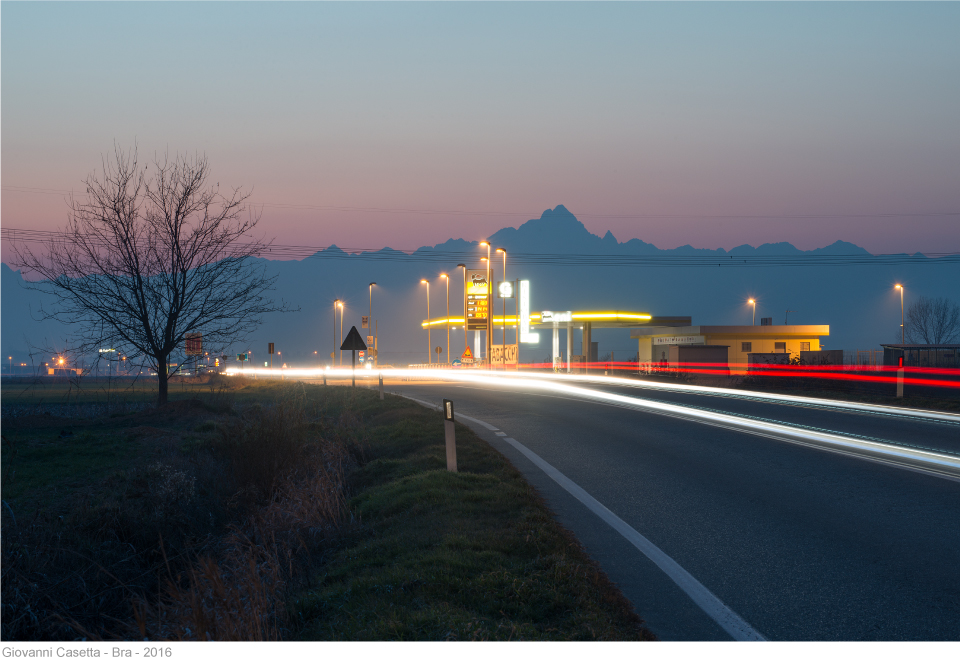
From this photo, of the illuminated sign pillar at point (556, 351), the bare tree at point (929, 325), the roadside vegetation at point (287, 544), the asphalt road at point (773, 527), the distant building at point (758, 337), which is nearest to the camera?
the asphalt road at point (773, 527)

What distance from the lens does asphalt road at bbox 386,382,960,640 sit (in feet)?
16.1

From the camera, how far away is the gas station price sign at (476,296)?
59875 millimetres

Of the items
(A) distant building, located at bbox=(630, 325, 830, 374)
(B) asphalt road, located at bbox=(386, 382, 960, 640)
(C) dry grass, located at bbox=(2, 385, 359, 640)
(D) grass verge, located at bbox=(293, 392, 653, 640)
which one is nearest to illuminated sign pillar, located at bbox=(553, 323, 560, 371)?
(A) distant building, located at bbox=(630, 325, 830, 374)

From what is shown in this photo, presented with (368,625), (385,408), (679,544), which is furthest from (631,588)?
(385,408)

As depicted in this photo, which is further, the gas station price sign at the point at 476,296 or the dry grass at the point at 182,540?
the gas station price sign at the point at 476,296

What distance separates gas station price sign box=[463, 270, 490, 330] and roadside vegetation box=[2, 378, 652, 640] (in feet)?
140

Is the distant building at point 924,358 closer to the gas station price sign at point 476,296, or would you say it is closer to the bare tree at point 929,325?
the gas station price sign at point 476,296

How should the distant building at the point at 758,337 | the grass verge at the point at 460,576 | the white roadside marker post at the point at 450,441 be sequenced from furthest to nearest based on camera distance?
1. the distant building at the point at 758,337
2. the white roadside marker post at the point at 450,441
3. the grass verge at the point at 460,576

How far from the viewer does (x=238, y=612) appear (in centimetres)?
548

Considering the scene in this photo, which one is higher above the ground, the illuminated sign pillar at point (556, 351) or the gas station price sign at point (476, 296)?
the gas station price sign at point (476, 296)

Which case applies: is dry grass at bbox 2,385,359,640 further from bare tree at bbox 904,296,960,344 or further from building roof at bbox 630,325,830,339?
bare tree at bbox 904,296,960,344

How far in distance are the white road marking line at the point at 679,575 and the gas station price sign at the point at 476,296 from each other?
50.3m

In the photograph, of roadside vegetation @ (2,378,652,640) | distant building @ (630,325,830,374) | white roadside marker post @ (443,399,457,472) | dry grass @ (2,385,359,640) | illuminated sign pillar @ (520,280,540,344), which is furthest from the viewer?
distant building @ (630,325,830,374)

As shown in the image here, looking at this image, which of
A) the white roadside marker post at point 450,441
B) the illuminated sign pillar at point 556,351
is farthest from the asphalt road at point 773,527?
the illuminated sign pillar at point 556,351
